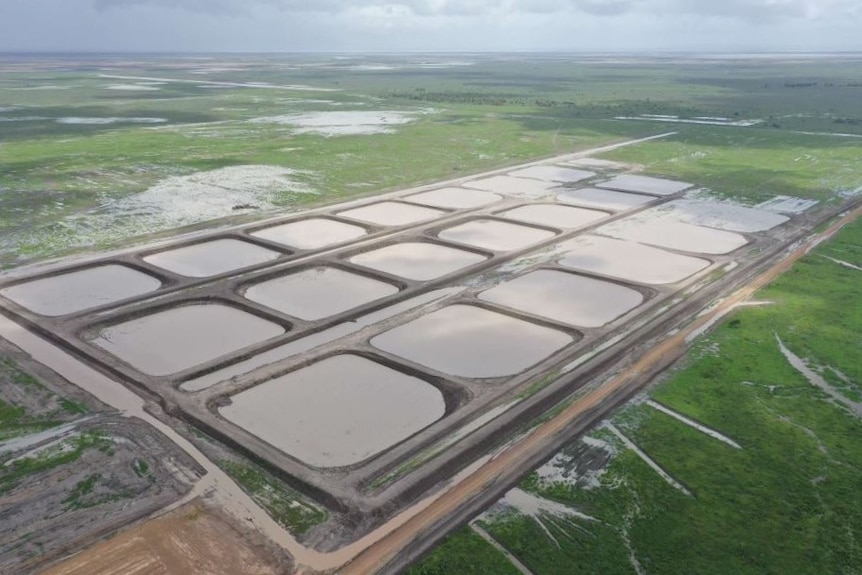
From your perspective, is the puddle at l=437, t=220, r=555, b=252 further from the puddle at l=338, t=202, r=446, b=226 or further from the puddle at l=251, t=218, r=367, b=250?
the puddle at l=251, t=218, r=367, b=250

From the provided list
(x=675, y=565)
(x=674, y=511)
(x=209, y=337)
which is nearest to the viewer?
(x=675, y=565)

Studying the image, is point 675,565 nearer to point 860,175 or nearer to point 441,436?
point 441,436

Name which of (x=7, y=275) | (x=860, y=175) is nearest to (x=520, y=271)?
(x=7, y=275)

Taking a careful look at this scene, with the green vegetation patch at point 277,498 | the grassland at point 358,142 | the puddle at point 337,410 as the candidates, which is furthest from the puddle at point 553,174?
the green vegetation patch at point 277,498

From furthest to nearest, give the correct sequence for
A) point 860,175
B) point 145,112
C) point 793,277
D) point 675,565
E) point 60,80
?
point 60,80
point 145,112
point 860,175
point 793,277
point 675,565

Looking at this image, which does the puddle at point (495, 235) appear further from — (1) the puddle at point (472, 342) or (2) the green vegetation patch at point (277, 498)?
(2) the green vegetation patch at point (277, 498)

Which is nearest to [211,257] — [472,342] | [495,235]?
[495,235]
